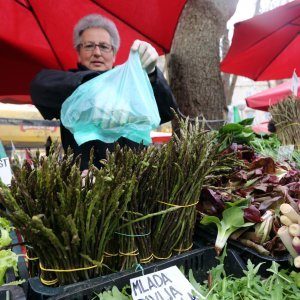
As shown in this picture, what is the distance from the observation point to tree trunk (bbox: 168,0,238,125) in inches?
113

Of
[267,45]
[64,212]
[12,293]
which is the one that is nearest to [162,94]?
[64,212]

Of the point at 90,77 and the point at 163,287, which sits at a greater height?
the point at 90,77

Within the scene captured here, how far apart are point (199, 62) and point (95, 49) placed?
1.15 m

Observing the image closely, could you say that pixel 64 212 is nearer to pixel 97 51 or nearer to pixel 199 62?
pixel 97 51

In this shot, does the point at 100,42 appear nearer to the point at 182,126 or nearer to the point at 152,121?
the point at 152,121

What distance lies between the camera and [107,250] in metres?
0.99

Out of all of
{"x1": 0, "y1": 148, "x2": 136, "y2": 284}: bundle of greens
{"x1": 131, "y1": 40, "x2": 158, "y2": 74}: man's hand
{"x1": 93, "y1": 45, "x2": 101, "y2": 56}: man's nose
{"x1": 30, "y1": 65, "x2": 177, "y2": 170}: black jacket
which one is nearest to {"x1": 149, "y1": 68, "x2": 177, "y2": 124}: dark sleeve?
{"x1": 30, "y1": 65, "x2": 177, "y2": 170}: black jacket

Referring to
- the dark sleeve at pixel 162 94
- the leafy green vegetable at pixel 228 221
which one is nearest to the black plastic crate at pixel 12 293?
the leafy green vegetable at pixel 228 221

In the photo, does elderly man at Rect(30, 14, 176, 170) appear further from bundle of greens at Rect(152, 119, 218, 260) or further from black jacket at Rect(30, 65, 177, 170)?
bundle of greens at Rect(152, 119, 218, 260)

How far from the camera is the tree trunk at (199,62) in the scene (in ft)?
9.41

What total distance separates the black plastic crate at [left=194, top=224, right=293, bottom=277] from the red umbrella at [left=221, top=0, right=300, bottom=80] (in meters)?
2.55

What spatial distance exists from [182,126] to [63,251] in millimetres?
647

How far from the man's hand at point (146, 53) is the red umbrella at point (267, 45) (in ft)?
6.43

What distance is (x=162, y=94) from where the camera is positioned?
77.5 inches
